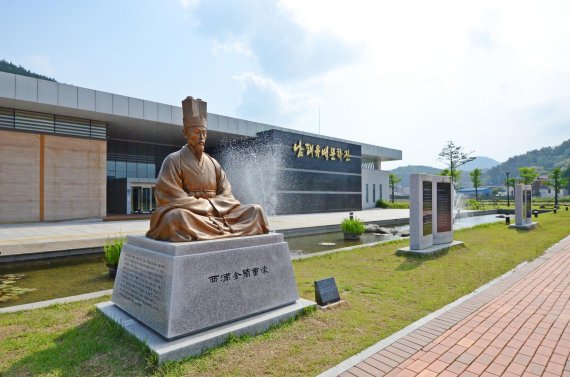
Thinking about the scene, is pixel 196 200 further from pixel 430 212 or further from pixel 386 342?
pixel 430 212

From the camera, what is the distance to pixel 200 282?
401cm

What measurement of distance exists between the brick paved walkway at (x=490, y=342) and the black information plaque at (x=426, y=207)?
13.2 ft

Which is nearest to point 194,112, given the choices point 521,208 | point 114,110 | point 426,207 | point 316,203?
point 426,207

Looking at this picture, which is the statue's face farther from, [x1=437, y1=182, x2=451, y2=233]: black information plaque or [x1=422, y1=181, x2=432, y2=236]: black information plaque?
[x1=437, y1=182, x2=451, y2=233]: black information plaque

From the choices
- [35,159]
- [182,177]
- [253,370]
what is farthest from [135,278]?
[35,159]

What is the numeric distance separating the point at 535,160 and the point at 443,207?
17623 centimetres

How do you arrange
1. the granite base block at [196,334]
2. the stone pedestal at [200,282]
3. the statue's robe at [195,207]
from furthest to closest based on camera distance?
the statue's robe at [195,207] < the stone pedestal at [200,282] < the granite base block at [196,334]

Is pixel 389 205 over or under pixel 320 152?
under

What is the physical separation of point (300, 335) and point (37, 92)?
67.1 ft

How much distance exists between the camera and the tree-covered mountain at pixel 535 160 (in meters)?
140

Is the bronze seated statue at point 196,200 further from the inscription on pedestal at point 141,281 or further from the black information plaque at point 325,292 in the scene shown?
the black information plaque at point 325,292

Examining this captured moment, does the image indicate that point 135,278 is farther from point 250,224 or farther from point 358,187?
point 358,187

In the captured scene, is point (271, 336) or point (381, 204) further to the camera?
point (381, 204)

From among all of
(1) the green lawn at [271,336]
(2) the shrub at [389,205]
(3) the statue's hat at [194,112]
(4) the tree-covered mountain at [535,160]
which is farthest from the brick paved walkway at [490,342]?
(4) the tree-covered mountain at [535,160]
